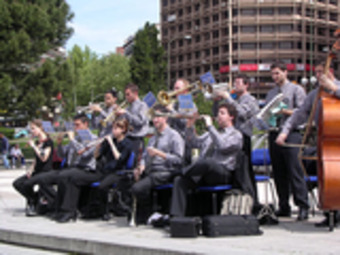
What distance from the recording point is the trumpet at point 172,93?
794 cm

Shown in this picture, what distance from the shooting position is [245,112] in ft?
25.5

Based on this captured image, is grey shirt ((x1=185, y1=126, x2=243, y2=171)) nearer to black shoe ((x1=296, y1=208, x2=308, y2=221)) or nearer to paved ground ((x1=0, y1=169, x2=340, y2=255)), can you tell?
paved ground ((x1=0, y1=169, x2=340, y2=255))

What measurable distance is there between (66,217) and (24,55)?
2286 centimetres

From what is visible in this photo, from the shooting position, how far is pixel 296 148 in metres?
7.56

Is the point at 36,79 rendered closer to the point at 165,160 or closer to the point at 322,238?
the point at 165,160

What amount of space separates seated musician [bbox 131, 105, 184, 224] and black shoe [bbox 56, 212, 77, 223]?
4.27ft

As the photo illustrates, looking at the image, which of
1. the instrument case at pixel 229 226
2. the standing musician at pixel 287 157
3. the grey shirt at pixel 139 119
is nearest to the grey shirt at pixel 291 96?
the standing musician at pixel 287 157

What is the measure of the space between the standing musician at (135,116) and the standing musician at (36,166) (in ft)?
5.36

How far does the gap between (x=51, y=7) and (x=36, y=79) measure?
805 cm

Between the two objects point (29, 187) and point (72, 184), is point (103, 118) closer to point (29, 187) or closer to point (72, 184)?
point (72, 184)

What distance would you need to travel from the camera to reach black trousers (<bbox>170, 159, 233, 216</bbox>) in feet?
22.4

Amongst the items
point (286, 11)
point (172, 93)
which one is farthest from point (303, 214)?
point (286, 11)

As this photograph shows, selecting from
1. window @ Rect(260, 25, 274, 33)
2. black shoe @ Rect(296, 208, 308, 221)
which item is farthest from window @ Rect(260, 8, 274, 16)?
black shoe @ Rect(296, 208, 308, 221)

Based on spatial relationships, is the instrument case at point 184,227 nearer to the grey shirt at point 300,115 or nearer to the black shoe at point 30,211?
the grey shirt at point 300,115
